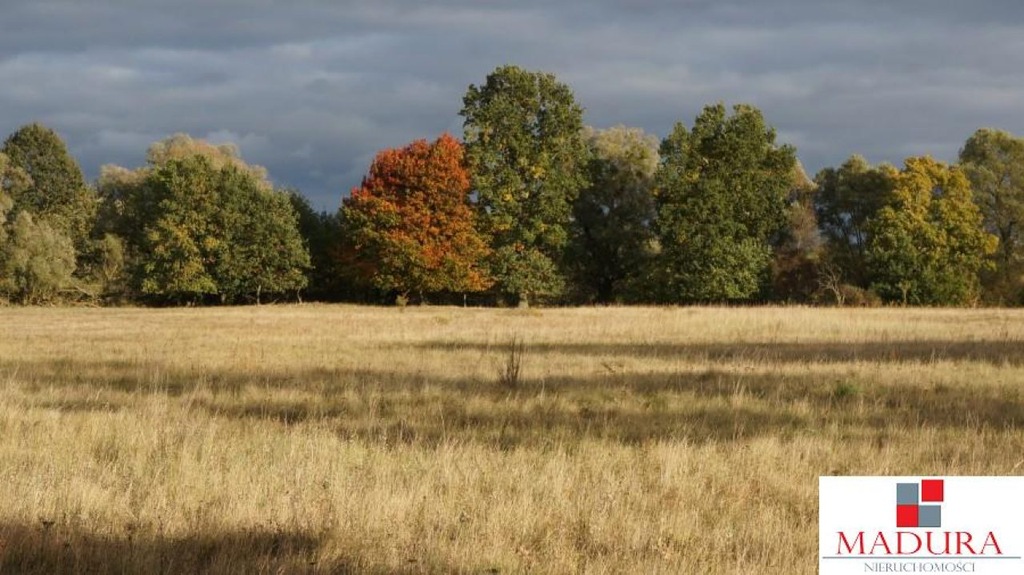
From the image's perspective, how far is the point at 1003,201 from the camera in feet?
219

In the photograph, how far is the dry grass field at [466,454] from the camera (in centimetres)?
734

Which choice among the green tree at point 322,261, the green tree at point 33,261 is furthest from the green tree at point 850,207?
the green tree at point 33,261

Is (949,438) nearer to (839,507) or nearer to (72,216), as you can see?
(839,507)

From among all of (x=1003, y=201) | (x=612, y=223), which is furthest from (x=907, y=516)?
(x=1003, y=201)

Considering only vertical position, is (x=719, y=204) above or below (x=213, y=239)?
above

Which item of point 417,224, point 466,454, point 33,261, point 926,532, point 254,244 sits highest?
point 417,224

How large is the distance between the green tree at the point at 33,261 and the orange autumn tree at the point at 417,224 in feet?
59.8

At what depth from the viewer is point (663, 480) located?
9320 millimetres

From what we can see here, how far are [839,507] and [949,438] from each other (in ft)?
18.2

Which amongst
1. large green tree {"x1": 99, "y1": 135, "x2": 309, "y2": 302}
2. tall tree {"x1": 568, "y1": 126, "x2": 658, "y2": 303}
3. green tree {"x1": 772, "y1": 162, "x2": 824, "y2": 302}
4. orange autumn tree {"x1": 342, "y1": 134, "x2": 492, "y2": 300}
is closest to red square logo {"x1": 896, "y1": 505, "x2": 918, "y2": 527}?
orange autumn tree {"x1": 342, "y1": 134, "x2": 492, "y2": 300}

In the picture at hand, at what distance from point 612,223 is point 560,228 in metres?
6.00

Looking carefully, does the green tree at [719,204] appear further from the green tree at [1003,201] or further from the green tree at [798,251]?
the green tree at [1003,201]

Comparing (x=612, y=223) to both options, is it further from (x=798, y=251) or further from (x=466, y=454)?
(x=466, y=454)

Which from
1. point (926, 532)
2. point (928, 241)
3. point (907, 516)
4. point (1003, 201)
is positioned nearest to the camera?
point (926, 532)
